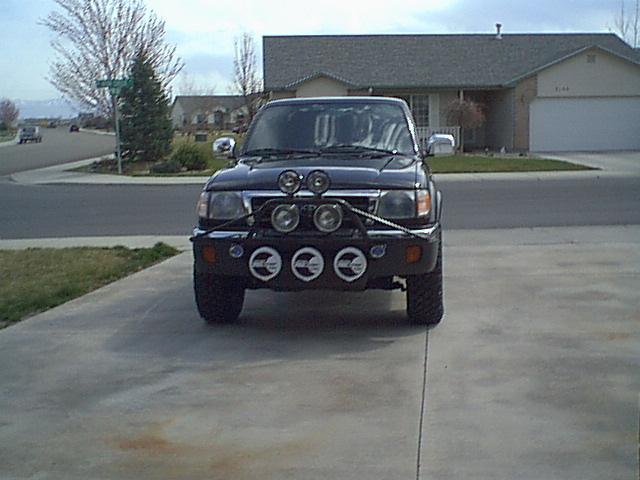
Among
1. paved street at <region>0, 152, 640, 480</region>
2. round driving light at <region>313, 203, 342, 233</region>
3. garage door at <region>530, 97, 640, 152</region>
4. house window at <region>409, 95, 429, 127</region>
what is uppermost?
house window at <region>409, 95, 429, 127</region>

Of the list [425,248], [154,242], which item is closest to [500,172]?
[154,242]

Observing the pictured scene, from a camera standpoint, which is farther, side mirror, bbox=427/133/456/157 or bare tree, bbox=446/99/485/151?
bare tree, bbox=446/99/485/151

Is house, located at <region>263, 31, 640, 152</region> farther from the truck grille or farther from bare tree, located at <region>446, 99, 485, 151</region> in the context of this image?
the truck grille

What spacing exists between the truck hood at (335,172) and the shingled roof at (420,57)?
2763cm

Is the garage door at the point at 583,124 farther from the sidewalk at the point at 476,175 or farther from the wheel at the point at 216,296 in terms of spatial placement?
the wheel at the point at 216,296

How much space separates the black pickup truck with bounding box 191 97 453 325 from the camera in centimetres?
615

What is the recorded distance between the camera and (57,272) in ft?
32.1

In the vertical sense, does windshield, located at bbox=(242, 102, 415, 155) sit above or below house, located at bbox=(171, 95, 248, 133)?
below

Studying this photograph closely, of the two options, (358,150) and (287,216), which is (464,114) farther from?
(287,216)

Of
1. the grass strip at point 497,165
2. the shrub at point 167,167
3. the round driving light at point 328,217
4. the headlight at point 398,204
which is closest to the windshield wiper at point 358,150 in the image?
the headlight at point 398,204

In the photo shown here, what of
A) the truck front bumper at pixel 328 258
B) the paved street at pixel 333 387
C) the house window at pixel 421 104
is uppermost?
the house window at pixel 421 104

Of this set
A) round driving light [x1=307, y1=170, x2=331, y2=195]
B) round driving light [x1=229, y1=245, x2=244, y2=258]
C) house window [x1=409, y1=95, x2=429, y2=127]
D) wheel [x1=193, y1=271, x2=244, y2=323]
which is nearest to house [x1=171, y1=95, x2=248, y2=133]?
house window [x1=409, y1=95, x2=429, y2=127]

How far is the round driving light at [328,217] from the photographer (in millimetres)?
6094

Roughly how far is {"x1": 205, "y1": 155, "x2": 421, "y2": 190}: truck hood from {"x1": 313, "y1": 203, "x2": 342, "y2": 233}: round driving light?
0.24 metres
